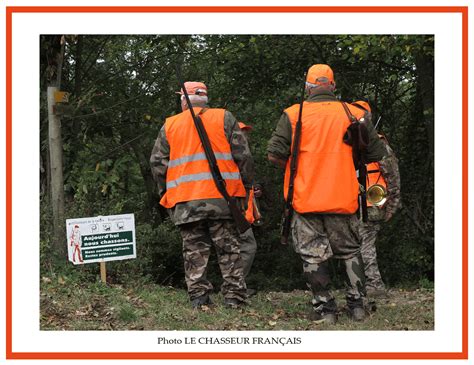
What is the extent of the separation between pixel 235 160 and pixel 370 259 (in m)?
2.69

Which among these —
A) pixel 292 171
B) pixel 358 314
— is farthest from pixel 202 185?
pixel 358 314

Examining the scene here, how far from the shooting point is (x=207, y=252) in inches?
305

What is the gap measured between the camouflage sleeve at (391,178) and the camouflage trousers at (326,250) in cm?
219

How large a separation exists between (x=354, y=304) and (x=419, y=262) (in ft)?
20.3

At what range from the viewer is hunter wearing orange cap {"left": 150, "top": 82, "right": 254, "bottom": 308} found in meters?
7.49

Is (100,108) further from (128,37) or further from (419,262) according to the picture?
(419,262)

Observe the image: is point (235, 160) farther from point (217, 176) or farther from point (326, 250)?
point (326, 250)

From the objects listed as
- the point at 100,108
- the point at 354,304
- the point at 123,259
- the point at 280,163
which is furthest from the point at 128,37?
the point at 354,304

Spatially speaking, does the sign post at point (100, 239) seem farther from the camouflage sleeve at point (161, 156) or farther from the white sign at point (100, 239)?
the camouflage sleeve at point (161, 156)

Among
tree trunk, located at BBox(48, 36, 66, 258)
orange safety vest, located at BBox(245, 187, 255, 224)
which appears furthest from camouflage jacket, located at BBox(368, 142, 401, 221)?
tree trunk, located at BBox(48, 36, 66, 258)

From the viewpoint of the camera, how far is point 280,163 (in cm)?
721

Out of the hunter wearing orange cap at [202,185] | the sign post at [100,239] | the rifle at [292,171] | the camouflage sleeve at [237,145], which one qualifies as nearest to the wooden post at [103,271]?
the sign post at [100,239]

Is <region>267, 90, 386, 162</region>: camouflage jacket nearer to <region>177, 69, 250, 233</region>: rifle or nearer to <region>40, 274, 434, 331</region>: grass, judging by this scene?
<region>177, 69, 250, 233</region>: rifle

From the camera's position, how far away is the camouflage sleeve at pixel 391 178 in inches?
360
